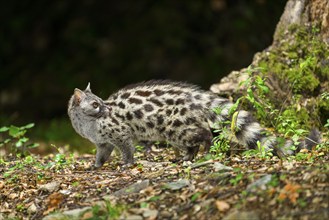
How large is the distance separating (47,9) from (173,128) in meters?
12.1

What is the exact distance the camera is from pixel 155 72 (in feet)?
65.4

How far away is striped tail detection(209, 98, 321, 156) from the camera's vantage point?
8.99 metres

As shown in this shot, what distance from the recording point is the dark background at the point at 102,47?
19.2 m

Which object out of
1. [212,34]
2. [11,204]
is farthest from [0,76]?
[11,204]

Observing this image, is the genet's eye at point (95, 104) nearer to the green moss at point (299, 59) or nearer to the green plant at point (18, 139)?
the green plant at point (18, 139)

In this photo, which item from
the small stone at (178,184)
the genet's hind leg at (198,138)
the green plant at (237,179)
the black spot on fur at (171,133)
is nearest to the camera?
the green plant at (237,179)

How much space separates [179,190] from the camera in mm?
7570

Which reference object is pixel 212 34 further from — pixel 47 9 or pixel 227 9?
pixel 47 9

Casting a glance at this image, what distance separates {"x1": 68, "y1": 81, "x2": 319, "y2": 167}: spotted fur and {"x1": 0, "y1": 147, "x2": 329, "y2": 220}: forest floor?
380mm

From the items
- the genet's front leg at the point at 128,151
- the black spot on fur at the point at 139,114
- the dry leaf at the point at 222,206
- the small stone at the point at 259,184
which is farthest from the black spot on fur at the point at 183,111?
the dry leaf at the point at 222,206

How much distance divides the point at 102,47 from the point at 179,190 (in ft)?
43.9

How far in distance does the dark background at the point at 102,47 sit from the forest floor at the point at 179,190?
392 inches

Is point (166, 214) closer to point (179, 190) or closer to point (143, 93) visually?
point (179, 190)

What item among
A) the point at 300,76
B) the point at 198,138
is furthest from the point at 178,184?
the point at 300,76
